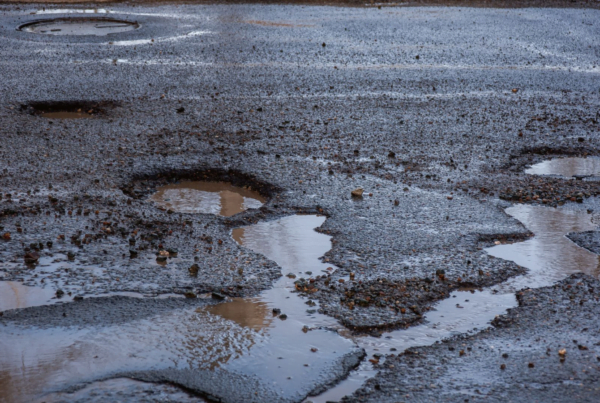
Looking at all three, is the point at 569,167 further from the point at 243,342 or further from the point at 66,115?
the point at 66,115

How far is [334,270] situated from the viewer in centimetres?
420

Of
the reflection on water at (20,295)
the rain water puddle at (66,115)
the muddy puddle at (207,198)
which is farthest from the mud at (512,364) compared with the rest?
the rain water puddle at (66,115)

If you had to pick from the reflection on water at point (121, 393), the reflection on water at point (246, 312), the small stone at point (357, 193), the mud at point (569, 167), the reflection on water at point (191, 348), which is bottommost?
the reflection on water at point (121, 393)

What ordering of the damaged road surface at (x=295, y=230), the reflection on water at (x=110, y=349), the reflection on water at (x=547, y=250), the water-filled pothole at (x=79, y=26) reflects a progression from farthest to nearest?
the water-filled pothole at (x=79, y=26) → the reflection on water at (x=547, y=250) → the damaged road surface at (x=295, y=230) → the reflection on water at (x=110, y=349)

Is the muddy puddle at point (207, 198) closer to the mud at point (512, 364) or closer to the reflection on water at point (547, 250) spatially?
the reflection on water at point (547, 250)

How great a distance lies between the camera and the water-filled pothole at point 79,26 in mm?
11625

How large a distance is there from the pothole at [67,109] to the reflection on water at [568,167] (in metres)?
4.75

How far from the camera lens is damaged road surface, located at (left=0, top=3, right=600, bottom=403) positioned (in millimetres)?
3223

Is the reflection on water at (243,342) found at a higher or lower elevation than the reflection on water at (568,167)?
lower

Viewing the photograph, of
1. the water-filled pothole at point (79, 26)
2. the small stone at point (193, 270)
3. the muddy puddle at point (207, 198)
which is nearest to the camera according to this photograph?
the small stone at point (193, 270)

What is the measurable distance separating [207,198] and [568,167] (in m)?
3.51

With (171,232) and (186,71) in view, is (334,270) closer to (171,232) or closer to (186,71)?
(171,232)

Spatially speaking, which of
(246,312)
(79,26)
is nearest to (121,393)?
(246,312)

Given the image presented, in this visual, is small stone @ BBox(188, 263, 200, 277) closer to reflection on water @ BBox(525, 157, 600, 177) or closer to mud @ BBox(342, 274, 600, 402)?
mud @ BBox(342, 274, 600, 402)
